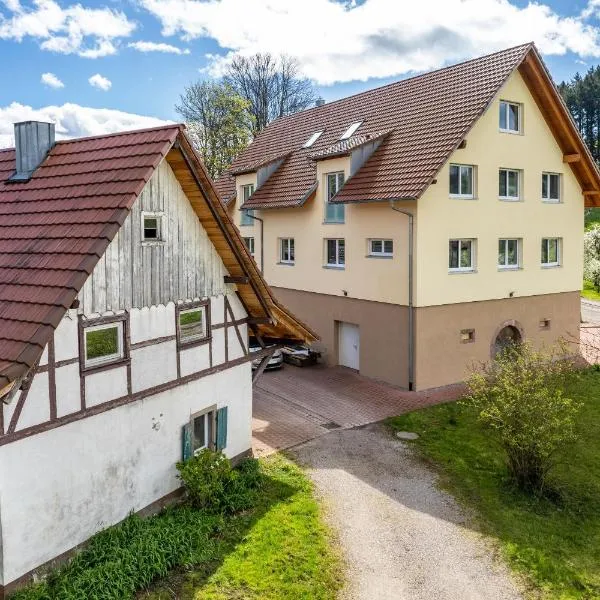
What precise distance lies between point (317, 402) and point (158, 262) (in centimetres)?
1033

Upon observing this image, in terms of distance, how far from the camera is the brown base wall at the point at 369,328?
21969 mm

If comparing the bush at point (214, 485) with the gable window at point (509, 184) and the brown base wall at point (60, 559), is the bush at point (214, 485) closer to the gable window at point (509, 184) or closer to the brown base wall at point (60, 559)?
the brown base wall at point (60, 559)

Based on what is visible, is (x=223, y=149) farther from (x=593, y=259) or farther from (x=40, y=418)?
(x=40, y=418)

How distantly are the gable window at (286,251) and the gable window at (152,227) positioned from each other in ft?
51.7

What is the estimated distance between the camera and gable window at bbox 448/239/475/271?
22344 millimetres

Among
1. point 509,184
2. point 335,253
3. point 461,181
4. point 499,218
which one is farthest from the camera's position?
point 335,253

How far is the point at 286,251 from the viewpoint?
27.9 meters

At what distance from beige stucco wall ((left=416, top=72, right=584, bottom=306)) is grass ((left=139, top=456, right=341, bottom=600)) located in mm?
10601

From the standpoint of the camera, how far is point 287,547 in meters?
11.5

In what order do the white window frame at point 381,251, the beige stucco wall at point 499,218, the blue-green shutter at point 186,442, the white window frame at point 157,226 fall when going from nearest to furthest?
the white window frame at point 157,226, the blue-green shutter at point 186,442, the beige stucco wall at point 499,218, the white window frame at point 381,251

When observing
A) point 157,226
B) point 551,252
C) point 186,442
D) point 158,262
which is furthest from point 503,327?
point 157,226

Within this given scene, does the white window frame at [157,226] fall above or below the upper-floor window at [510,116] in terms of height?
below

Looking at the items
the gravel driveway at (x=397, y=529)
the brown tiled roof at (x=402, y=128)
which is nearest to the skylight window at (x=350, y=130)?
the brown tiled roof at (x=402, y=128)

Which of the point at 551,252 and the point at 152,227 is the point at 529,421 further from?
the point at 551,252
